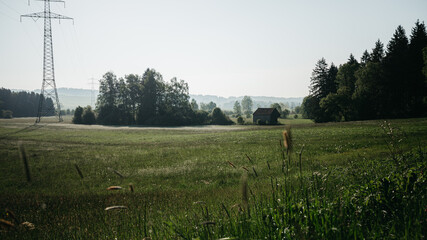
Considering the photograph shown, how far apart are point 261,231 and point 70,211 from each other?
331 inches

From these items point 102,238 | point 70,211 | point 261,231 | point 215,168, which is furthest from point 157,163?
point 261,231

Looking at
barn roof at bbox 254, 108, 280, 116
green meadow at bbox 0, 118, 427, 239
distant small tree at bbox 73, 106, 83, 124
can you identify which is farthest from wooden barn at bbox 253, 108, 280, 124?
green meadow at bbox 0, 118, 427, 239

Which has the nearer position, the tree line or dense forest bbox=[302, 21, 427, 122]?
dense forest bbox=[302, 21, 427, 122]

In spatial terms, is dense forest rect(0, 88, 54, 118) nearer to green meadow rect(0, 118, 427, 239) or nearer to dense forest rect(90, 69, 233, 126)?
dense forest rect(90, 69, 233, 126)

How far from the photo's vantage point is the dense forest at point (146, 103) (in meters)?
99.9

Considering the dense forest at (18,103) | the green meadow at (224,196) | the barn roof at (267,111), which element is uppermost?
the dense forest at (18,103)

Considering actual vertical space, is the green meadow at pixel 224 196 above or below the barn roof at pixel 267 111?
below

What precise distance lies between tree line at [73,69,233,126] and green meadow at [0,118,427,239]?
7488cm

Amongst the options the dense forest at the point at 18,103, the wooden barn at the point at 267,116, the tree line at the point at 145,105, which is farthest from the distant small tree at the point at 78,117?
the wooden barn at the point at 267,116

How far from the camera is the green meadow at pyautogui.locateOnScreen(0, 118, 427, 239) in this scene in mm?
3992

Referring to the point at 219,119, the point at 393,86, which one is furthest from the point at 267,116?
the point at 393,86

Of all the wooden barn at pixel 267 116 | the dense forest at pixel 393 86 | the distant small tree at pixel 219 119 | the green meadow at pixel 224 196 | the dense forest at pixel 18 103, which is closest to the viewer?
the green meadow at pixel 224 196

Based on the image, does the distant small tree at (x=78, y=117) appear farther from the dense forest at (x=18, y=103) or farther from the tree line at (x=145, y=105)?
the dense forest at (x=18, y=103)

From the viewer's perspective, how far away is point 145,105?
331ft
